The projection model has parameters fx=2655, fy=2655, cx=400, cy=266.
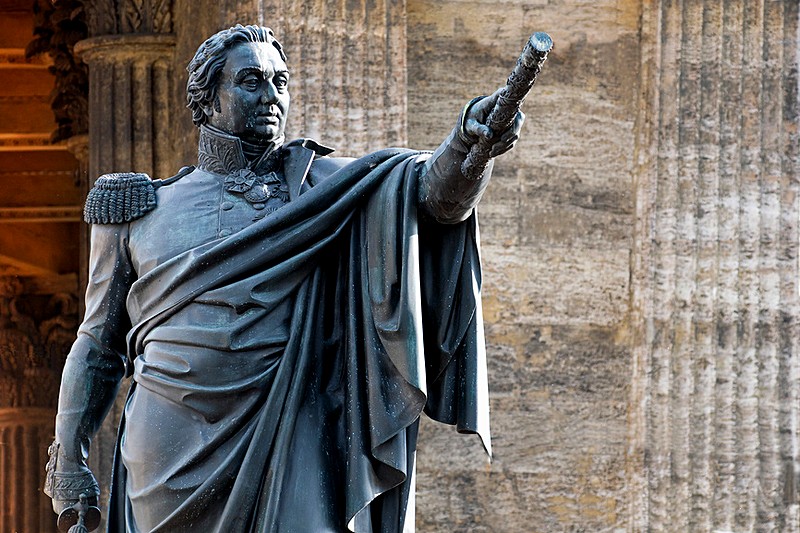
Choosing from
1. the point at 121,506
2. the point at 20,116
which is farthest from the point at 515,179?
A: the point at 20,116

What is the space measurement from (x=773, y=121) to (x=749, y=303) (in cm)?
77

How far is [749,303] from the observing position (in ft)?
36.3

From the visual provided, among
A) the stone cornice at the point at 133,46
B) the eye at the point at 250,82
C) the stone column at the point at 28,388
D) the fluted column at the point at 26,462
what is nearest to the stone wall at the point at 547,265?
the stone cornice at the point at 133,46

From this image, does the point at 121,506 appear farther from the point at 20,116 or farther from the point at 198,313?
the point at 20,116

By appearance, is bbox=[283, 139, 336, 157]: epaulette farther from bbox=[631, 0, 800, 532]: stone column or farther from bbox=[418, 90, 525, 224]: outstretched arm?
Answer: bbox=[631, 0, 800, 532]: stone column

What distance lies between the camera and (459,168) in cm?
629

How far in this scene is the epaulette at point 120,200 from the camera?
6.77 meters

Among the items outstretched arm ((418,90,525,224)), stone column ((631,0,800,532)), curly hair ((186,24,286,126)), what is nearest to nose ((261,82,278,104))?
curly hair ((186,24,286,126))

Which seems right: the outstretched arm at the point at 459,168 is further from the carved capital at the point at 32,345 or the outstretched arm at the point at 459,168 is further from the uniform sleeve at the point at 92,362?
the carved capital at the point at 32,345

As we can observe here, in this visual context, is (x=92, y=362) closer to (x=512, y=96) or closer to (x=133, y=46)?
(x=512, y=96)

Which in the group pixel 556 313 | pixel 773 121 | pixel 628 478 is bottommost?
pixel 628 478

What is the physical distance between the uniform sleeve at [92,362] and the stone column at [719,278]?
4.63 m

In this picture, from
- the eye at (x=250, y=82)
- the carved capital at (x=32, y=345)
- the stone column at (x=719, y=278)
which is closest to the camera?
the eye at (x=250, y=82)

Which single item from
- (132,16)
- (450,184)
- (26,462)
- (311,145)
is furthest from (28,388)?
(450,184)
